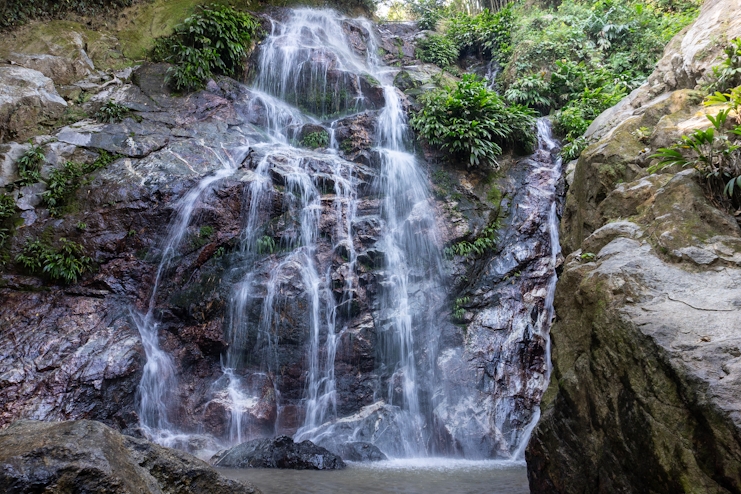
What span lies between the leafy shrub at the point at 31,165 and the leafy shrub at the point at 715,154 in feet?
35.8

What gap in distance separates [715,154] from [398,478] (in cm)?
531

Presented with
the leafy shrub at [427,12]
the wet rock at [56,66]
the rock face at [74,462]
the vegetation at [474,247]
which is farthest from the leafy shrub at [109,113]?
the leafy shrub at [427,12]

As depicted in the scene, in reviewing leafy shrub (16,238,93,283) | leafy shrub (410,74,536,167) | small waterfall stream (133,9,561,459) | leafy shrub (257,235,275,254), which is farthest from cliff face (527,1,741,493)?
leafy shrub (16,238,93,283)

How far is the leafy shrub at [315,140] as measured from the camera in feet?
38.9

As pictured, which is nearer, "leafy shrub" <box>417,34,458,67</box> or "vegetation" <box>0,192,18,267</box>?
"vegetation" <box>0,192,18,267</box>

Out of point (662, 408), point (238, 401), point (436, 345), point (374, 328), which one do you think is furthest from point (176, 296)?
point (662, 408)

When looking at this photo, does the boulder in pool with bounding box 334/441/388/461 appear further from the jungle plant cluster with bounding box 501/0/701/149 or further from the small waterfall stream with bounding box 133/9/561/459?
the jungle plant cluster with bounding box 501/0/701/149

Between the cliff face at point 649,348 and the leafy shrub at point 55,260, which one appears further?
the leafy shrub at point 55,260

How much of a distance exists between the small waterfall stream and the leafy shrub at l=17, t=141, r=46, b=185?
296 cm

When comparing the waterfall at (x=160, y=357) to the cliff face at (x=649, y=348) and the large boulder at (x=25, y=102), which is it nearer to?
the large boulder at (x=25, y=102)

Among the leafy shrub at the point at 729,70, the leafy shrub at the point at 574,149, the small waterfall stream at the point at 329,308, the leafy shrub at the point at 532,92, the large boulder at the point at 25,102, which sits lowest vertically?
the small waterfall stream at the point at 329,308

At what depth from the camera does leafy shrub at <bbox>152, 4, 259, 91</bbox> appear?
12.0 meters

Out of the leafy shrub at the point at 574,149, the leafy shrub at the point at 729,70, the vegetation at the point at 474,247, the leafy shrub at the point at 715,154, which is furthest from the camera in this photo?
the leafy shrub at the point at 574,149

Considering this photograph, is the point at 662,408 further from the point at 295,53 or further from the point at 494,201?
the point at 295,53
